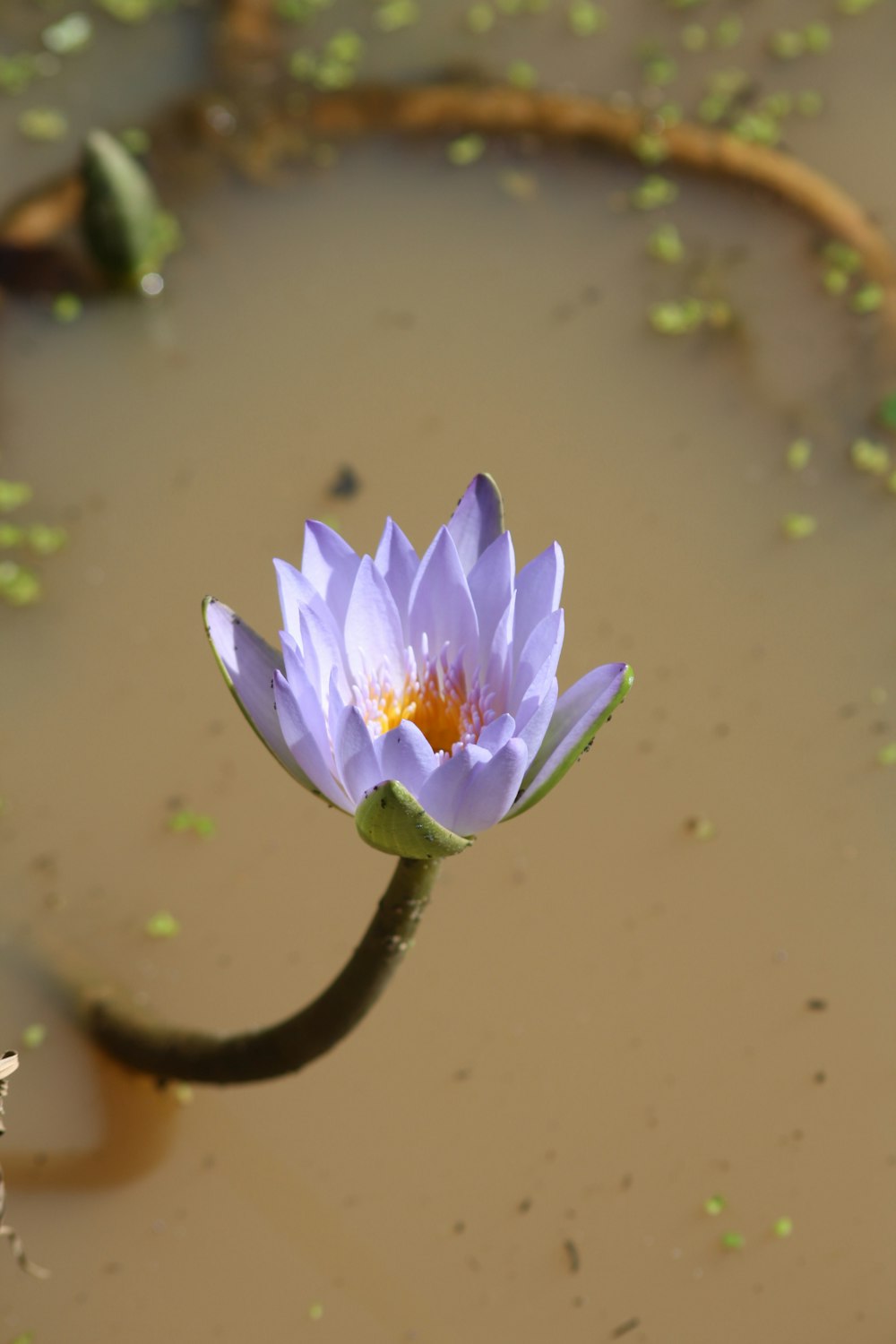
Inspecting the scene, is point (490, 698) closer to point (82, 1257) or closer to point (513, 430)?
point (82, 1257)

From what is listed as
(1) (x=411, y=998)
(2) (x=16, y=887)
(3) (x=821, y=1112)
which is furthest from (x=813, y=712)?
(2) (x=16, y=887)

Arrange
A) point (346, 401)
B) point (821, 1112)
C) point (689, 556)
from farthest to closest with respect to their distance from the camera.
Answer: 1. point (346, 401)
2. point (689, 556)
3. point (821, 1112)

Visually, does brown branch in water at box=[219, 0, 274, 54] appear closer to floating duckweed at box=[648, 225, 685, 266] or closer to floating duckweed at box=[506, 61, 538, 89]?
floating duckweed at box=[506, 61, 538, 89]

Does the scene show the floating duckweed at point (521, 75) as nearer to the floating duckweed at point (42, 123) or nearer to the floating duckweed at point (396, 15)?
the floating duckweed at point (396, 15)

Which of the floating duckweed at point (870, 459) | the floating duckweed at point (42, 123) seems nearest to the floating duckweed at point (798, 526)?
the floating duckweed at point (870, 459)

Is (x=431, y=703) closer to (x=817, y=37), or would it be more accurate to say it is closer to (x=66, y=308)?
(x=66, y=308)

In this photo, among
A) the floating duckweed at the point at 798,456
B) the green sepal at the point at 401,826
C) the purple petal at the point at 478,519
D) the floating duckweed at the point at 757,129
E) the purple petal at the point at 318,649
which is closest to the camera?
the green sepal at the point at 401,826
